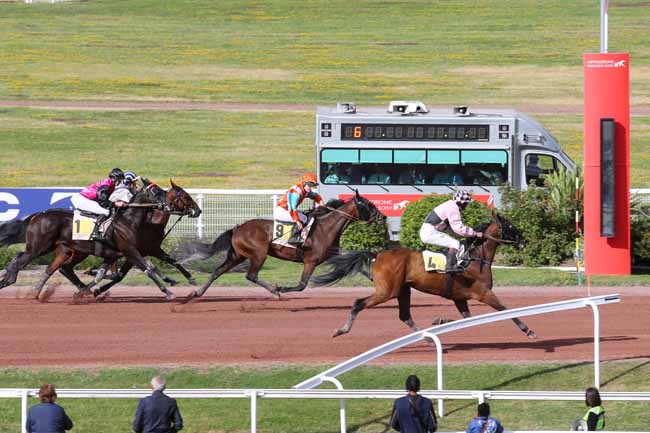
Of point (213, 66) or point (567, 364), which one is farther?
point (213, 66)

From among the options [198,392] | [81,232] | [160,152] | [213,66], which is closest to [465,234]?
[198,392]

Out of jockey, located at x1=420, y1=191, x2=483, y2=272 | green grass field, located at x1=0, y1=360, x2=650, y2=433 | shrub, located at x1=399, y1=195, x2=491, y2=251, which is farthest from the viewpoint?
shrub, located at x1=399, y1=195, x2=491, y2=251

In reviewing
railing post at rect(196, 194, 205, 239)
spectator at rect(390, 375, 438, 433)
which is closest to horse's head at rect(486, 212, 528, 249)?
spectator at rect(390, 375, 438, 433)

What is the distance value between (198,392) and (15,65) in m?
42.2

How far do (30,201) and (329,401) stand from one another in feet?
43.6

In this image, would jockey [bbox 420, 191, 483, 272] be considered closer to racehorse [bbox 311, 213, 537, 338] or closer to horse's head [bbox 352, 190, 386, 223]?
racehorse [bbox 311, 213, 537, 338]

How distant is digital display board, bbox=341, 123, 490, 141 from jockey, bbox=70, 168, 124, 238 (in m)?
7.23

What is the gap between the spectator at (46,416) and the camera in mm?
9859

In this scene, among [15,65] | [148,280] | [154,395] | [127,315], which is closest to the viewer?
[154,395]

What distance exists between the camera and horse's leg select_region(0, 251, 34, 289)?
63.3ft

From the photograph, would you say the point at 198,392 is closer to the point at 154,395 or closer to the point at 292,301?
the point at 154,395

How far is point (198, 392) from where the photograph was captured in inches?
414

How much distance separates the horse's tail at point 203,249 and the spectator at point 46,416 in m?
8.68

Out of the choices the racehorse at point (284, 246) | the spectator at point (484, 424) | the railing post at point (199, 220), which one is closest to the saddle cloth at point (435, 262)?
the racehorse at point (284, 246)
